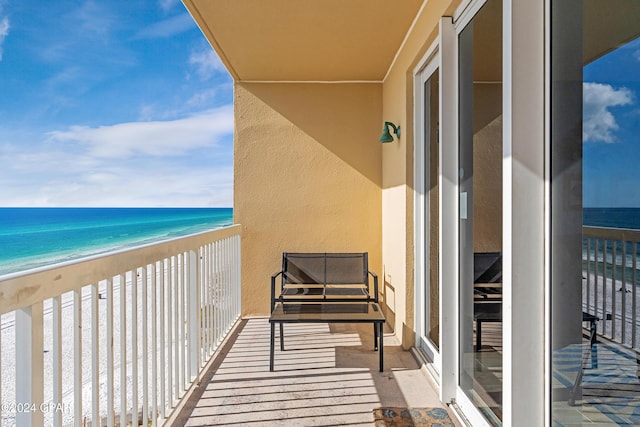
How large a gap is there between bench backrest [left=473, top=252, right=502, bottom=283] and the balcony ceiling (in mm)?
1647

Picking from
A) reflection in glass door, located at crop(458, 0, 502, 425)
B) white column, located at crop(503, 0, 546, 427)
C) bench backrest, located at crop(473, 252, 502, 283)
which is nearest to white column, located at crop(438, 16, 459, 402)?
reflection in glass door, located at crop(458, 0, 502, 425)

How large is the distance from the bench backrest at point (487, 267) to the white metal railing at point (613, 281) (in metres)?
0.53

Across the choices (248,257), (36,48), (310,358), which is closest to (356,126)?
(248,257)

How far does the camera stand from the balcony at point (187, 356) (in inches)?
46.8

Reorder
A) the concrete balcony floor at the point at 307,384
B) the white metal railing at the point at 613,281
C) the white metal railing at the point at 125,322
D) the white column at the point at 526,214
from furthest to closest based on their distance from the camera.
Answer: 1. the concrete balcony floor at the point at 307,384
2. the white column at the point at 526,214
3. the white metal railing at the point at 125,322
4. the white metal railing at the point at 613,281

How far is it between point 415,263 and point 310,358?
1026mm

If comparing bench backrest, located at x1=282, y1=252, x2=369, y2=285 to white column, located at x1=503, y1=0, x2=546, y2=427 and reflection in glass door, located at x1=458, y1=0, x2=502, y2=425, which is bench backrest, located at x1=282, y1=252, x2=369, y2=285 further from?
white column, located at x1=503, y1=0, x2=546, y2=427

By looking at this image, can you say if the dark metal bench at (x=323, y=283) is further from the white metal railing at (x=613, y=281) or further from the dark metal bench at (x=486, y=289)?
the white metal railing at (x=613, y=281)

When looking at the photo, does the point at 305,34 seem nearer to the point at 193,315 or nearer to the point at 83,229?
the point at 193,315

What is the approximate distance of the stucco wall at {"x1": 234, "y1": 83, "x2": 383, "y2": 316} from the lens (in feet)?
14.2

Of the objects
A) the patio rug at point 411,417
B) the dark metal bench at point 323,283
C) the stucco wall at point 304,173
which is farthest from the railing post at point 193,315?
the stucco wall at point 304,173

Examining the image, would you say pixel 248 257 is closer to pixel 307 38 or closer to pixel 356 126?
pixel 356 126

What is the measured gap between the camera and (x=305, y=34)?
3119mm

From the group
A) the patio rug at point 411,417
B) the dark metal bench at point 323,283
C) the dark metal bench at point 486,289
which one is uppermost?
the dark metal bench at point 486,289
